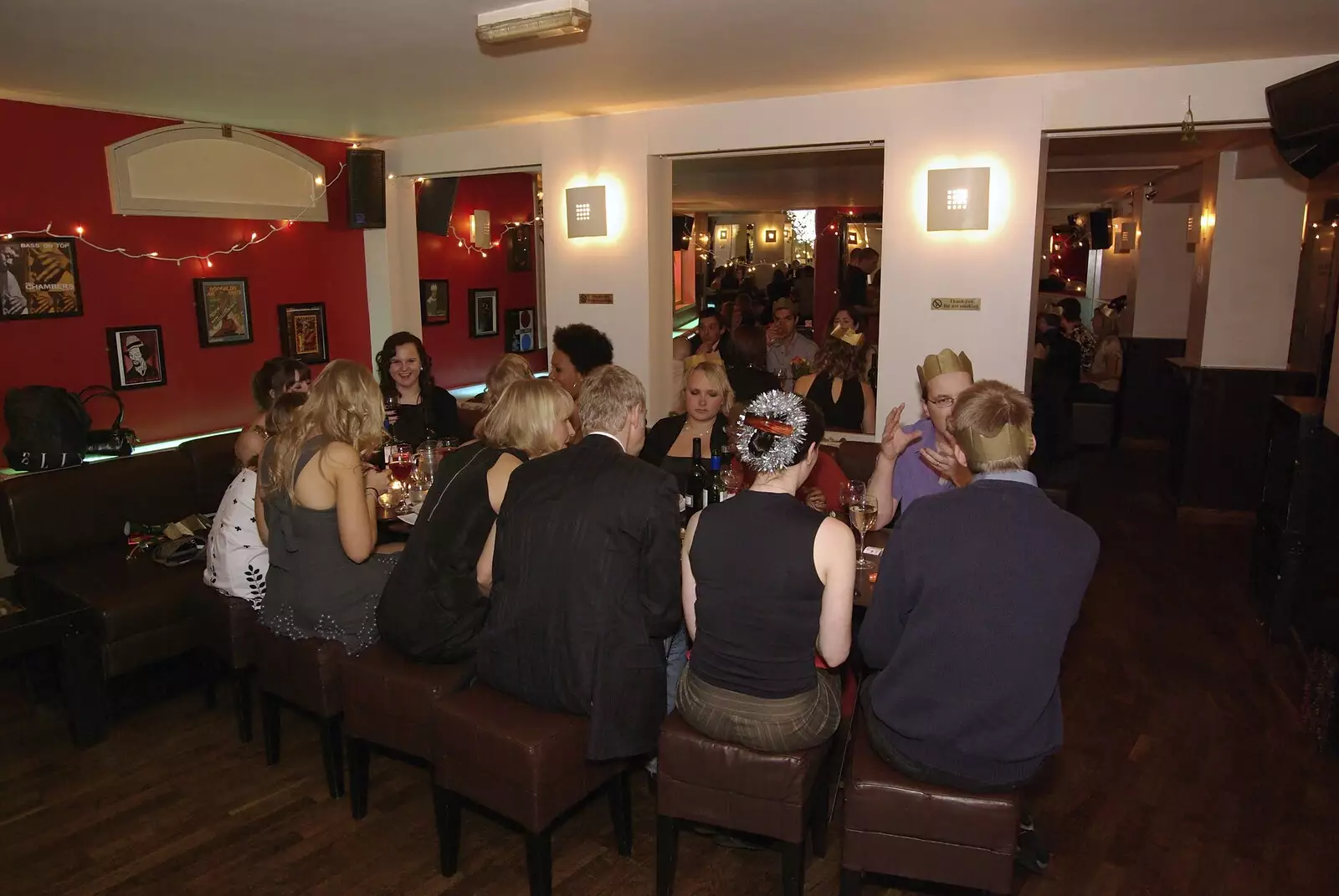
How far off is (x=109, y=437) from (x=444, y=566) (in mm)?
3859

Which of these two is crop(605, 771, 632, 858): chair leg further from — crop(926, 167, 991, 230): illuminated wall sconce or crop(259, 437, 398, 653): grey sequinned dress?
crop(926, 167, 991, 230): illuminated wall sconce

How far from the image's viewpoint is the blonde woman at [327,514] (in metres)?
3.10

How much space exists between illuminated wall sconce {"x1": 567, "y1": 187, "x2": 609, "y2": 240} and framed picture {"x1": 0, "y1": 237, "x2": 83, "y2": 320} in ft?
10.2

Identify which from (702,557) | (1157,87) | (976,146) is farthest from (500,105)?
(702,557)

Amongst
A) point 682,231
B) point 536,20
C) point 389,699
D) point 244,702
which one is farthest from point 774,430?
point 682,231

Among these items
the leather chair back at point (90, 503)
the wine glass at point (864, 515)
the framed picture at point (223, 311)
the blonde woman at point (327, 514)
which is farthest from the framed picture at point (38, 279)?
the wine glass at point (864, 515)

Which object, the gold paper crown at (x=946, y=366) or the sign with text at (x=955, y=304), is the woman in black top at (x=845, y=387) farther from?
the gold paper crown at (x=946, y=366)

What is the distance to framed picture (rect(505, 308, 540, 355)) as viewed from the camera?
29.6 ft

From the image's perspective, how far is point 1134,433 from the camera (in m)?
9.98

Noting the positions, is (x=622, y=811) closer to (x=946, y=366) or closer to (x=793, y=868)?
(x=793, y=868)

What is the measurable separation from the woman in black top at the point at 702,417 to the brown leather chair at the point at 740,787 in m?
1.61

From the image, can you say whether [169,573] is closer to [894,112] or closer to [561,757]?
[561,757]

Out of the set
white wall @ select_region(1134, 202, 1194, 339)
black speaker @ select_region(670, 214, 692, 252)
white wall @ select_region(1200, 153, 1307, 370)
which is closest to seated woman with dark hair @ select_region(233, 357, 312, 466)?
white wall @ select_region(1200, 153, 1307, 370)

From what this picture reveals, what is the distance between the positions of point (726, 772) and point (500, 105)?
4.63 meters
